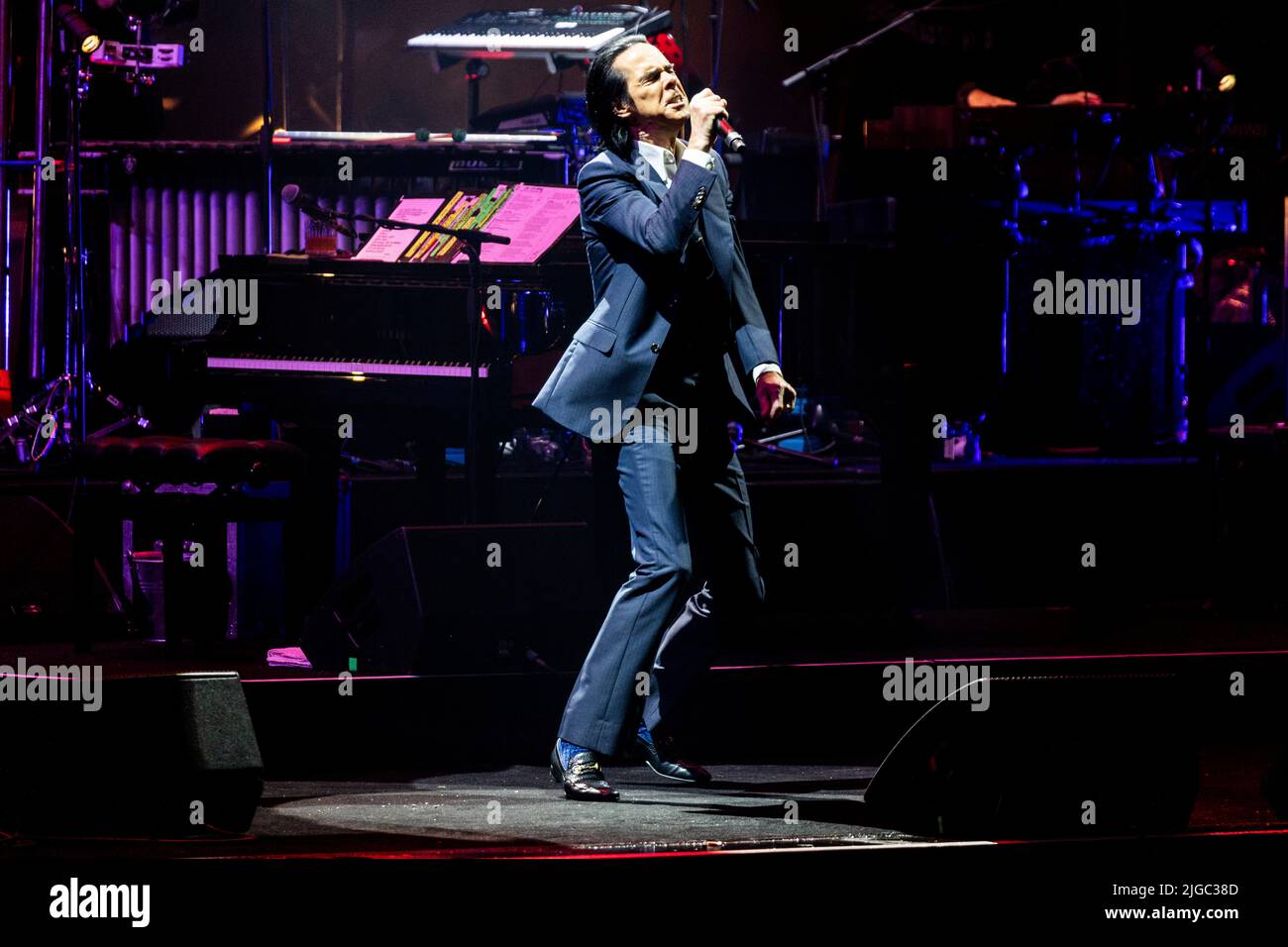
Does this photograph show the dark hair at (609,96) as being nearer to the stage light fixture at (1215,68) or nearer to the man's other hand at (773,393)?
the man's other hand at (773,393)

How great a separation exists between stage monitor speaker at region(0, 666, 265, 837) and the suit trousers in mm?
885

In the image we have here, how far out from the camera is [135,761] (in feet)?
10.5

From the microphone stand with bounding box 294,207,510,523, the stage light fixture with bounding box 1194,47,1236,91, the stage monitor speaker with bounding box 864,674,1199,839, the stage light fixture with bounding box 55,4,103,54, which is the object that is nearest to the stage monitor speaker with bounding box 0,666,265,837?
the stage monitor speaker with bounding box 864,674,1199,839

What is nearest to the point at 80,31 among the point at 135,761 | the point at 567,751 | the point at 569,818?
the point at 567,751

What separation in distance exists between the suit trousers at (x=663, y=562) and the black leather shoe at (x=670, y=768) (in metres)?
0.21

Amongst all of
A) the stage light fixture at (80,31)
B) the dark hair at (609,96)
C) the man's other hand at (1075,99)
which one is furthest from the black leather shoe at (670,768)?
the stage light fixture at (80,31)

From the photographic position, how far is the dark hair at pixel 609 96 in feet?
12.8

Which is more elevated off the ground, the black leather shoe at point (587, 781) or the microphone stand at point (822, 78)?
the microphone stand at point (822, 78)

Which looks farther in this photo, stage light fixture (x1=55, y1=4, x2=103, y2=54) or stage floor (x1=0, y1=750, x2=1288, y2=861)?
stage light fixture (x1=55, y1=4, x2=103, y2=54)

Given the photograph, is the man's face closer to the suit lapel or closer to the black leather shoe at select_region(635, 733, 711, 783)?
the suit lapel

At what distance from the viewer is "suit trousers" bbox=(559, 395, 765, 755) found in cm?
382

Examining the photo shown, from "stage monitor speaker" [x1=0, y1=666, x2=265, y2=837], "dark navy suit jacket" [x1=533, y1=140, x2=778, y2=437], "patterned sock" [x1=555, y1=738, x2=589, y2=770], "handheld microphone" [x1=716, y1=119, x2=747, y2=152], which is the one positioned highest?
"handheld microphone" [x1=716, y1=119, x2=747, y2=152]
